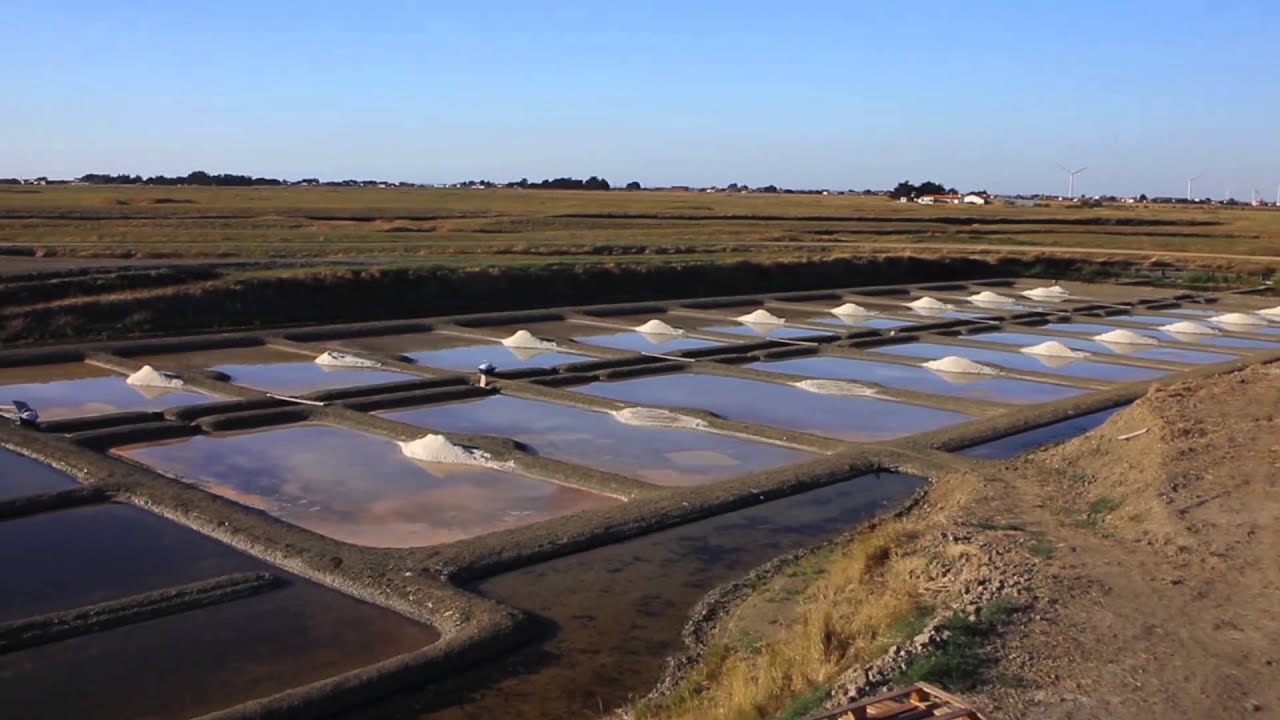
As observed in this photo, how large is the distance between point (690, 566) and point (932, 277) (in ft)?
65.8

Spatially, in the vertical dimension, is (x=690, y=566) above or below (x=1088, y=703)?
below

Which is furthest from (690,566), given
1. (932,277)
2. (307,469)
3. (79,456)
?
(932,277)

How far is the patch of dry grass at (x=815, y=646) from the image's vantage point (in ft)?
12.9

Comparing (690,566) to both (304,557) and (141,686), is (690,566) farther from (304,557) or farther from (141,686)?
(141,686)

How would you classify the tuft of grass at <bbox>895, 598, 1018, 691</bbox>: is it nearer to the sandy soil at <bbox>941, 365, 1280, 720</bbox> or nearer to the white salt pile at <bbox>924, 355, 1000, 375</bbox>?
the sandy soil at <bbox>941, 365, 1280, 720</bbox>

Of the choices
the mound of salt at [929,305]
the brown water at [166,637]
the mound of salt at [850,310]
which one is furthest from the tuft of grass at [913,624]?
the mound of salt at [929,305]

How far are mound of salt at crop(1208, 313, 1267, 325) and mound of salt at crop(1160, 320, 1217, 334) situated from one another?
1.22 metres

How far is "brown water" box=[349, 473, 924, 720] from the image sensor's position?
4.61m

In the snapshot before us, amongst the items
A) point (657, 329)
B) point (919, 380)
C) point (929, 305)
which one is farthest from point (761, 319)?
point (919, 380)

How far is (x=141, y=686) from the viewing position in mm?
4633

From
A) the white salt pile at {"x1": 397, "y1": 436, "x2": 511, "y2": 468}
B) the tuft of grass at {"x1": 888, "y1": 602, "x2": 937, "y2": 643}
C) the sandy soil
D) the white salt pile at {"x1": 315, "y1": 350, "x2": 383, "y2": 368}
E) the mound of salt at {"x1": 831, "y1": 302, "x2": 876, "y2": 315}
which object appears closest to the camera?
the sandy soil

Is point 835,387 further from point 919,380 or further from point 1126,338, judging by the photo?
point 1126,338

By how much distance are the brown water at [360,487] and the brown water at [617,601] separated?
34.4 inches

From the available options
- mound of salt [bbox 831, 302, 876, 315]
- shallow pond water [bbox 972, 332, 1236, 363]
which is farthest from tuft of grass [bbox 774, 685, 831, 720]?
mound of salt [bbox 831, 302, 876, 315]
